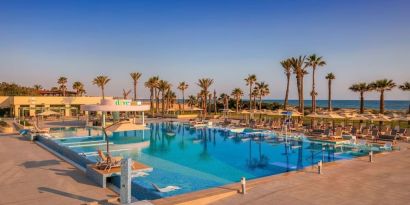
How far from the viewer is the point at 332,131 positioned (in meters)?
20.6

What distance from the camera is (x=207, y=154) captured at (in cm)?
1759

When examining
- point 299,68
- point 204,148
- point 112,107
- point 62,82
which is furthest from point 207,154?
point 62,82

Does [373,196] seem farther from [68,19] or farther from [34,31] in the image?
[34,31]

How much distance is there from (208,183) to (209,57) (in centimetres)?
3277

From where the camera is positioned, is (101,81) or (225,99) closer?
(101,81)

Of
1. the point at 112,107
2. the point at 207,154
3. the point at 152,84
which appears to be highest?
the point at 152,84

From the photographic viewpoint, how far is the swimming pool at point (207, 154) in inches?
465

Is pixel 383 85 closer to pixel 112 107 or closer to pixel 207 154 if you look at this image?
pixel 207 154

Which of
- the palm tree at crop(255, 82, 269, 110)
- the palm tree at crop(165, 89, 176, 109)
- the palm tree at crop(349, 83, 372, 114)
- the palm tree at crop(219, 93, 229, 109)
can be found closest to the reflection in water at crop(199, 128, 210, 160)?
the palm tree at crop(219, 93, 229, 109)

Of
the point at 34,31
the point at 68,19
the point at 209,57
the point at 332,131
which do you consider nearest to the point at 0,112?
the point at 34,31

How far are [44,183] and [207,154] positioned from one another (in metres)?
9.65

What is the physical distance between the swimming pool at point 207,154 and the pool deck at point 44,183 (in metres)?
1.23

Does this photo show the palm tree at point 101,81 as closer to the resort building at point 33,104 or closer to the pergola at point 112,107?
the resort building at point 33,104

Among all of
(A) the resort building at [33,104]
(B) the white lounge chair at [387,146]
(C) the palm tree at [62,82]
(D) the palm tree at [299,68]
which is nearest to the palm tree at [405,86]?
(D) the palm tree at [299,68]
